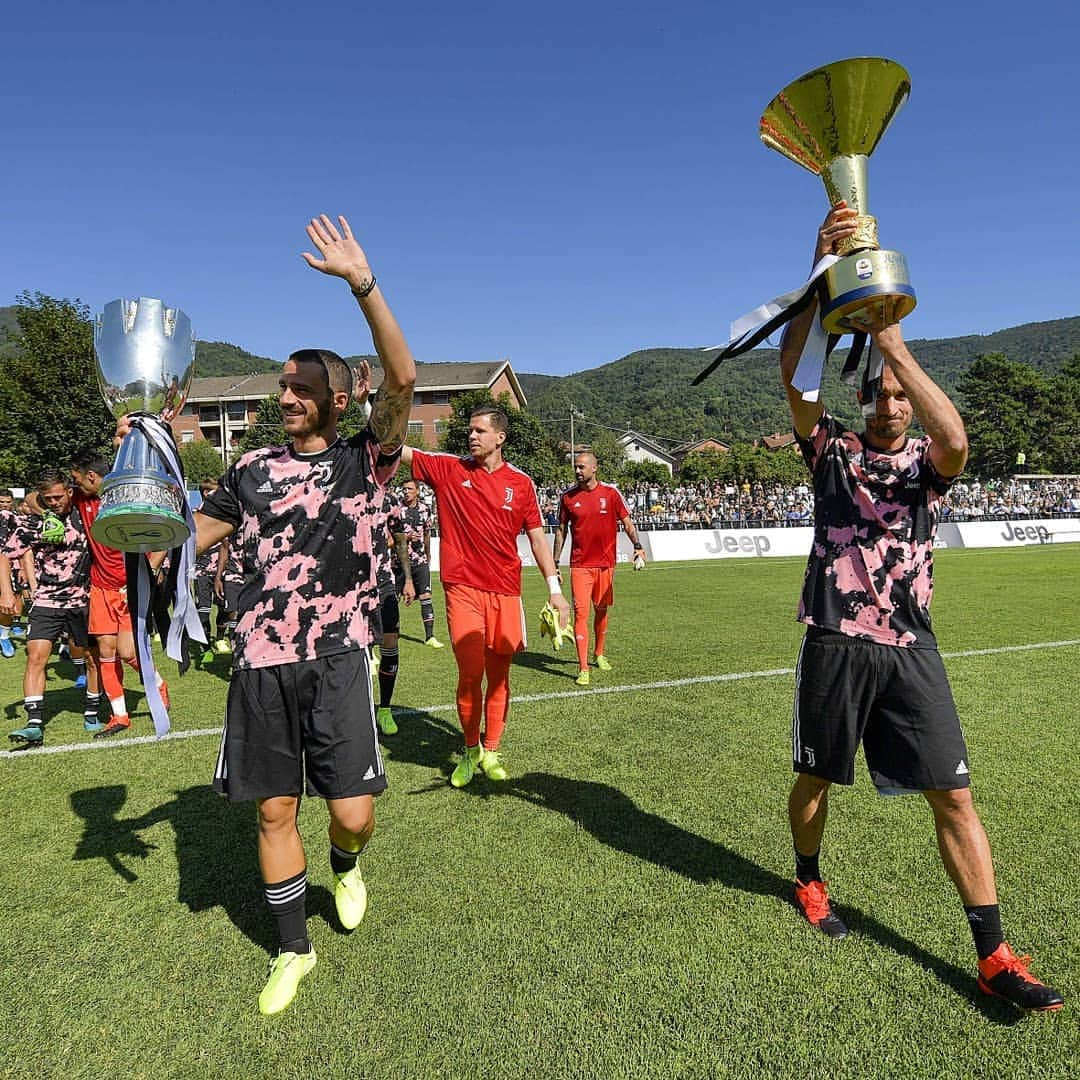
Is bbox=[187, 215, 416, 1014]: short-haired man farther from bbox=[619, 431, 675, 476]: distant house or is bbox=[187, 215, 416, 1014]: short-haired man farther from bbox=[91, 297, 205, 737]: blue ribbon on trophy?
bbox=[619, 431, 675, 476]: distant house

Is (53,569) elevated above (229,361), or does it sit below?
below

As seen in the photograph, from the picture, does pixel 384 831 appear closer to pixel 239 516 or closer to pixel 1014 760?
pixel 239 516

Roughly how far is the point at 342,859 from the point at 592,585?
5.71m

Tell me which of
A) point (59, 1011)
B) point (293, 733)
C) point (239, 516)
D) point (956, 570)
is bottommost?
point (956, 570)

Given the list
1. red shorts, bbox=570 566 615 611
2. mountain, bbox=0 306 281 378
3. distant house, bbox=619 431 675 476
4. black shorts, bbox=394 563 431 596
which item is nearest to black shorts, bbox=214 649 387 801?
red shorts, bbox=570 566 615 611

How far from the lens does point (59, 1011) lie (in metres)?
2.96

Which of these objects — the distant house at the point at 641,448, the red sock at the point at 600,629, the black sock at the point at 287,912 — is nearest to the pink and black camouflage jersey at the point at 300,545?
the black sock at the point at 287,912

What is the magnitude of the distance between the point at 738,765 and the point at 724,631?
5.94 meters

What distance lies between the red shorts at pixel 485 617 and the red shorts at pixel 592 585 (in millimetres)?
3203

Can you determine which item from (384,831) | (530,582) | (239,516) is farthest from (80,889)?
(530,582)

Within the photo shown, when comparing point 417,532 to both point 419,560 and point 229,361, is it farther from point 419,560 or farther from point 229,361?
point 229,361

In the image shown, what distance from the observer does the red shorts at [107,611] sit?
706 cm

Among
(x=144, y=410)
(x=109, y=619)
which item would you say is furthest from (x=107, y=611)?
(x=144, y=410)

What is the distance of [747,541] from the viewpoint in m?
27.5
